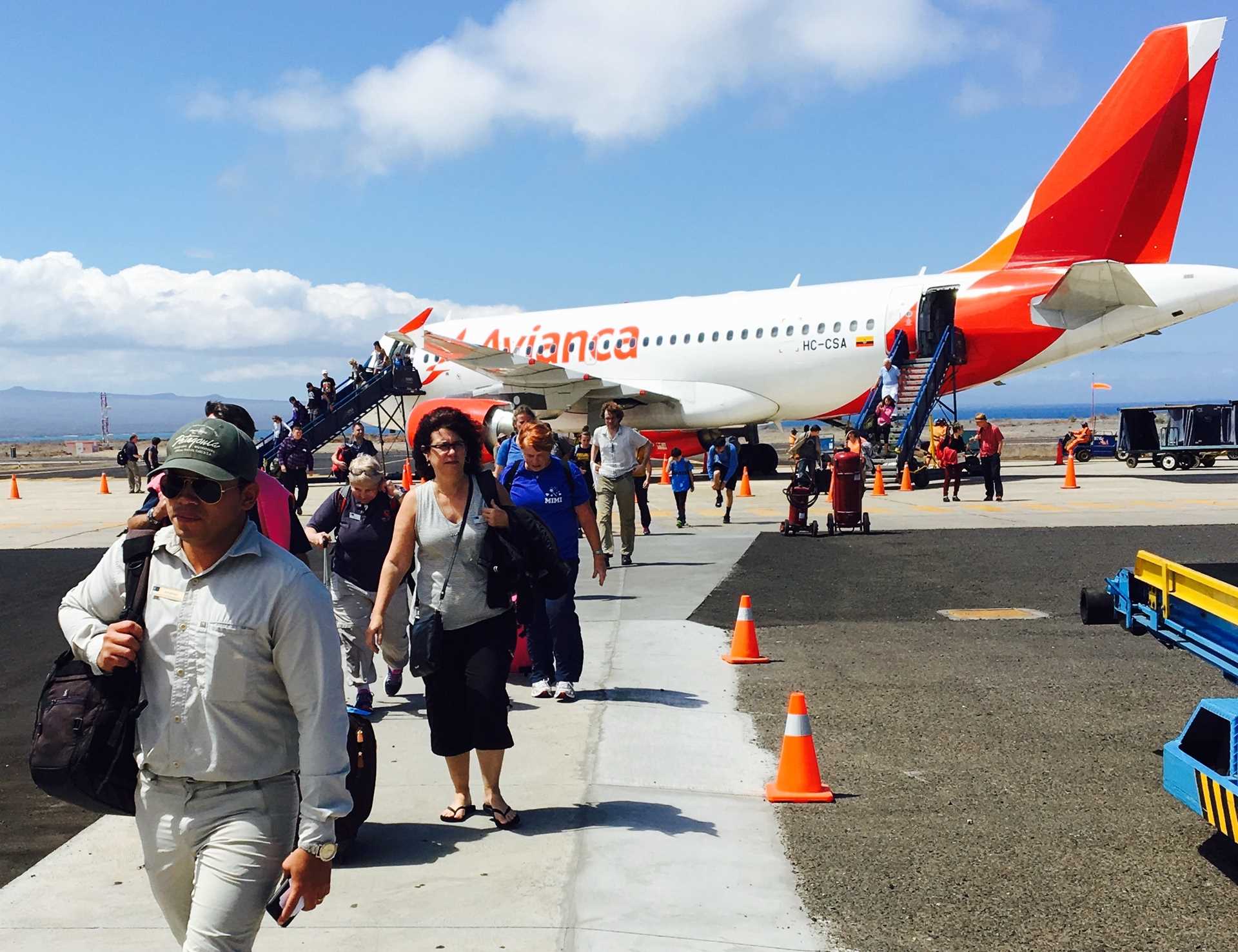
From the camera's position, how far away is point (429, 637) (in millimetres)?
5164

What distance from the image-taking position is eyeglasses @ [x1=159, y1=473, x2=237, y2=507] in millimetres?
2955

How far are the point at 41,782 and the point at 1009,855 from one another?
3.69 m

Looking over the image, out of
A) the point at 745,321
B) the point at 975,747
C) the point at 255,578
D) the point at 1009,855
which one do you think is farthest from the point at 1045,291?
the point at 255,578

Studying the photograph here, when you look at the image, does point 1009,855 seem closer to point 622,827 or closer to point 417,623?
point 622,827

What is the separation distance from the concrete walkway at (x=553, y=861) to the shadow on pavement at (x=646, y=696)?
5 centimetres

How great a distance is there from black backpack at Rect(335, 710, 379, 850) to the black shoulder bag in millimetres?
339

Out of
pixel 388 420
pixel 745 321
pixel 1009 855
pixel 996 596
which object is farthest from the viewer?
pixel 388 420

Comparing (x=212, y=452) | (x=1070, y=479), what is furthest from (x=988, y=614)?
(x=1070, y=479)

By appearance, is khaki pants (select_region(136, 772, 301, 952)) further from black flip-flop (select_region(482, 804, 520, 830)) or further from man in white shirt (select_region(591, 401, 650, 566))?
man in white shirt (select_region(591, 401, 650, 566))

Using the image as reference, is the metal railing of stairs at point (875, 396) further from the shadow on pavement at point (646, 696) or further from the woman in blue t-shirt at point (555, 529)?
the shadow on pavement at point (646, 696)

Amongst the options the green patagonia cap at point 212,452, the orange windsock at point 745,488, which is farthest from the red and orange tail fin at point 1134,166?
the green patagonia cap at point 212,452

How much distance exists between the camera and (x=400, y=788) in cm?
581

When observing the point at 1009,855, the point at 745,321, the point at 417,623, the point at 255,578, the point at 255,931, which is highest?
the point at 745,321

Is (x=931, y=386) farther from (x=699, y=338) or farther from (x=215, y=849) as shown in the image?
(x=215, y=849)
